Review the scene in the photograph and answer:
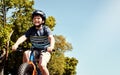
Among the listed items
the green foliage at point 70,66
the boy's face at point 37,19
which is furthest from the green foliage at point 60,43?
the boy's face at point 37,19

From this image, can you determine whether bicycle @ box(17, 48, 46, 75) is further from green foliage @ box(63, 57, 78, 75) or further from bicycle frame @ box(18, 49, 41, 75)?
green foliage @ box(63, 57, 78, 75)

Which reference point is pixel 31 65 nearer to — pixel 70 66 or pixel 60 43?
pixel 60 43

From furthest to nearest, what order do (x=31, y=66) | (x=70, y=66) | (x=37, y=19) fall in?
(x=70, y=66)
(x=37, y=19)
(x=31, y=66)

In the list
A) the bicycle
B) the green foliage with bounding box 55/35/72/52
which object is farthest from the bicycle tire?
the green foliage with bounding box 55/35/72/52

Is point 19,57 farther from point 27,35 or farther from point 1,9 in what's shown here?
point 27,35

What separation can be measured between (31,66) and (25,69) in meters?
0.25

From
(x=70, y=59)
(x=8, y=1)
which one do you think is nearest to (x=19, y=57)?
(x=8, y=1)

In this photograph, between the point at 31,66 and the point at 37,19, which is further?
the point at 37,19

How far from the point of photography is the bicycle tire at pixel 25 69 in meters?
8.84

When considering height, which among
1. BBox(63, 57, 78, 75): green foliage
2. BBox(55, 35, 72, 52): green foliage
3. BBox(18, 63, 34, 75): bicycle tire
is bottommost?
BBox(18, 63, 34, 75): bicycle tire

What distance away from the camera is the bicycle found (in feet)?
Result: 29.1

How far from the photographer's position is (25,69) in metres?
8.93

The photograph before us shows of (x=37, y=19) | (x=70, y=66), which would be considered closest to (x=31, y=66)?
(x=37, y=19)

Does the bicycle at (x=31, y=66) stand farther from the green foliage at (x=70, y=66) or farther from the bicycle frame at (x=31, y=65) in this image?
the green foliage at (x=70, y=66)
